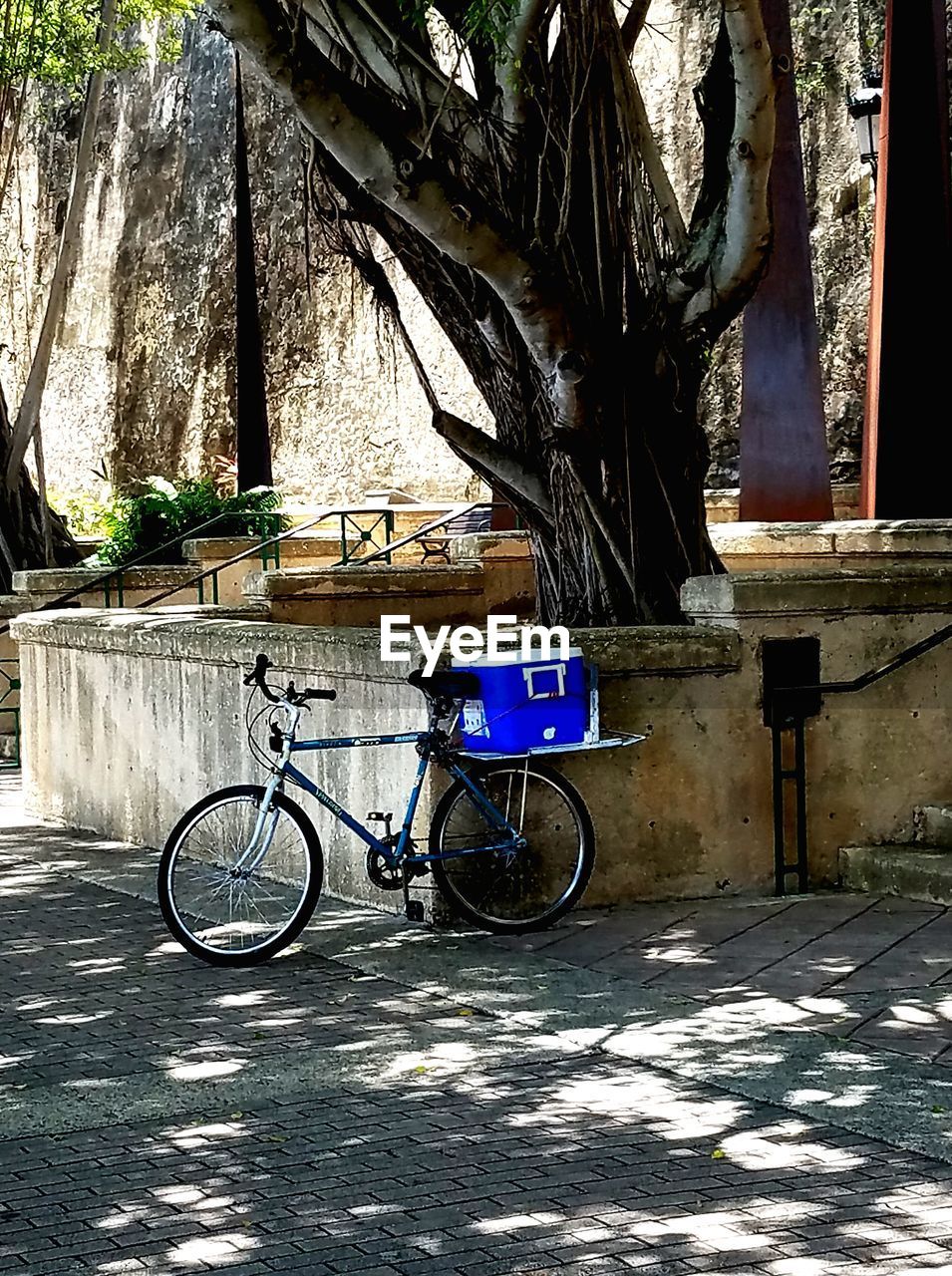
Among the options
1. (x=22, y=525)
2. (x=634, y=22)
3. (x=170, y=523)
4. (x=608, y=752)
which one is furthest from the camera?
(x=22, y=525)

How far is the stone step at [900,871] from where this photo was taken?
8.42m

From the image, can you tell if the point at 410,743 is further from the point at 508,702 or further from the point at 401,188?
the point at 401,188

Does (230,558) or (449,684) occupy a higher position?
(230,558)

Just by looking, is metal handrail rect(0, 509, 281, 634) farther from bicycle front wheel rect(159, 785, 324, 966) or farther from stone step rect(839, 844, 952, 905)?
stone step rect(839, 844, 952, 905)

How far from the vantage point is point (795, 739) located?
8844 mm

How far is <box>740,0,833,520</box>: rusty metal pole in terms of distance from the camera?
619 inches

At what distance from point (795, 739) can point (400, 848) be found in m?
2.12

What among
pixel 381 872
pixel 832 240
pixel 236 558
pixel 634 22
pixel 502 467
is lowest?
pixel 381 872

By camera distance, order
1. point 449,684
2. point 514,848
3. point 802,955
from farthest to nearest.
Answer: point 514,848 < point 449,684 < point 802,955

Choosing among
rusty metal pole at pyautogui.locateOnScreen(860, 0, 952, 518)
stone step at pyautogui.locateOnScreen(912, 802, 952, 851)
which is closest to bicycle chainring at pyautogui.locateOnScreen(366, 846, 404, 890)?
stone step at pyautogui.locateOnScreen(912, 802, 952, 851)

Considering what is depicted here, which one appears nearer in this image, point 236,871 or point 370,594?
point 236,871

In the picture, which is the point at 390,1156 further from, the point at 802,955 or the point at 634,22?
the point at 634,22

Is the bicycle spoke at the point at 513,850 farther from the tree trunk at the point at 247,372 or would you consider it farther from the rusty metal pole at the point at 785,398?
the tree trunk at the point at 247,372

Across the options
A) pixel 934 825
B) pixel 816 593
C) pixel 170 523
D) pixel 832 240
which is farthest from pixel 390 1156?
pixel 832 240
